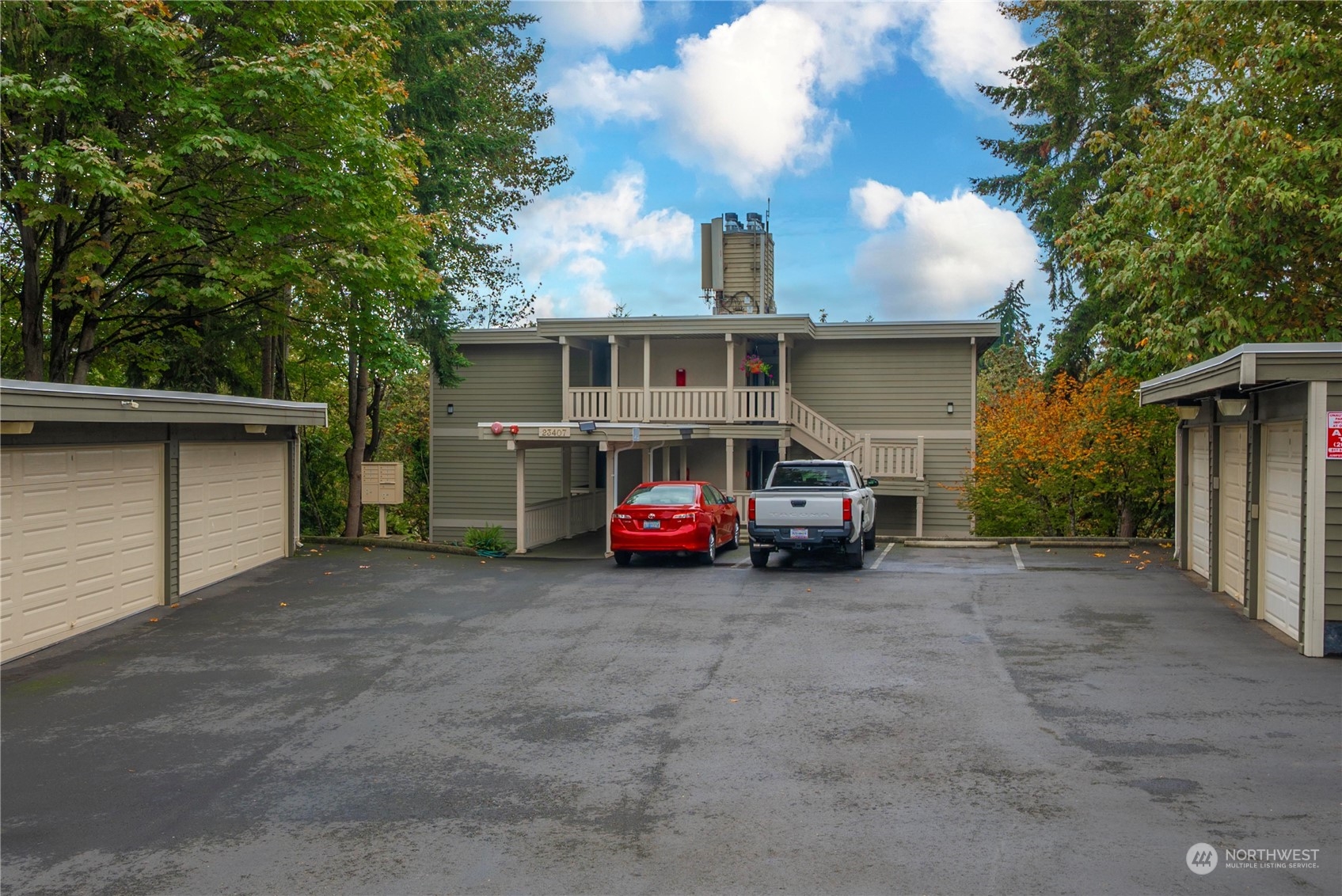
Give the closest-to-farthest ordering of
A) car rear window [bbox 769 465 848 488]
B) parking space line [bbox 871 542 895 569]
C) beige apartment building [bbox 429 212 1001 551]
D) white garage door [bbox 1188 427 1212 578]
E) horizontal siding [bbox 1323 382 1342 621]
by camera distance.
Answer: horizontal siding [bbox 1323 382 1342 621]
white garage door [bbox 1188 427 1212 578]
parking space line [bbox 871 542 895 569]
car rear window [bbox 769 465 848 488]
beige apartment building [bbox 429 212 1001 551]

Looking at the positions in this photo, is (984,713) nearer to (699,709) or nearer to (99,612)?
(699,709)

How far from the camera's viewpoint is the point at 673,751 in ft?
25.0

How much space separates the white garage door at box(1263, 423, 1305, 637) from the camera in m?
11.1

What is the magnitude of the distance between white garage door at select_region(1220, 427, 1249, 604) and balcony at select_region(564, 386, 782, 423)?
11.4 meters

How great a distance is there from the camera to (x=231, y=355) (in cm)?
2084

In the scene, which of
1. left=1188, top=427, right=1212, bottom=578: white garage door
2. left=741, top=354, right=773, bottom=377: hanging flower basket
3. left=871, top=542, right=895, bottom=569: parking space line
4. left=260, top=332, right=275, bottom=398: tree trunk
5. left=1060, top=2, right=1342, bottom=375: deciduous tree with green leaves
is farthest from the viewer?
left=741, top=354, right=773, bottom=377: hanging flower basket

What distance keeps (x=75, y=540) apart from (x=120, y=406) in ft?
5.58

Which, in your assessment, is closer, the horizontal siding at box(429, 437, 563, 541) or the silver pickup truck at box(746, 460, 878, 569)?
the silver pickup truck at box(746, 460, 878, 569)

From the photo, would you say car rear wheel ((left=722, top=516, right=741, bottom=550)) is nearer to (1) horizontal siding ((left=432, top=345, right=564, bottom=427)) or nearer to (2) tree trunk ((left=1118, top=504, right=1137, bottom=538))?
(1) horizontal siding ((left=432, top=345, right=564, bottom=427))

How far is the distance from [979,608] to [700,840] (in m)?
8.72

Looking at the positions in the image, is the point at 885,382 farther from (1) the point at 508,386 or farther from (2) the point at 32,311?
(2) the point at 32,311

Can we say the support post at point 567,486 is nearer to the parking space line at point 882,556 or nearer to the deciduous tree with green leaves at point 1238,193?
the parking space line at point 882,556

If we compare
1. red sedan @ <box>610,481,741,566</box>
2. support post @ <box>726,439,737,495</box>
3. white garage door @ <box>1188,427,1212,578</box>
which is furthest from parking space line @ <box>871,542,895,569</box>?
white garage door @ <box>1188,427,1212,578</box>

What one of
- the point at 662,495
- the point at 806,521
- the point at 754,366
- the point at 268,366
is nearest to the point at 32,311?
the point at 268,366
